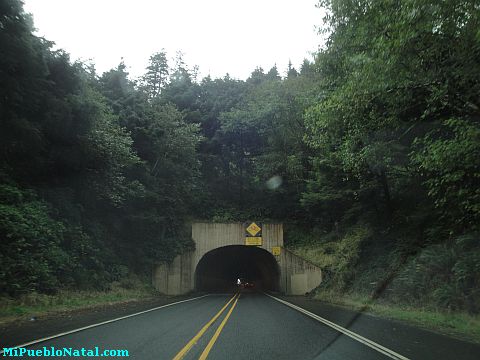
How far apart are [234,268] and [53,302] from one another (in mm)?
43907

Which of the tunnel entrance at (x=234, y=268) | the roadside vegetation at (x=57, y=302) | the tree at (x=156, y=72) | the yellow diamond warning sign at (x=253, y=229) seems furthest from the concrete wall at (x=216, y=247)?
the tree at (x=156, y=72)

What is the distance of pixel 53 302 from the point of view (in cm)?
1573

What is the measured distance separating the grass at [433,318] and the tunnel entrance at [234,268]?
69.8 feet

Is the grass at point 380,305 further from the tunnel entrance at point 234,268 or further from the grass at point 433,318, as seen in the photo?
the tunnel entrance at point 234,268

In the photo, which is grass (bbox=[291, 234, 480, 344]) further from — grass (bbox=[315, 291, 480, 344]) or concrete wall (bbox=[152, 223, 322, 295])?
concrete wall (bbox=[152, 223, 322, 295])

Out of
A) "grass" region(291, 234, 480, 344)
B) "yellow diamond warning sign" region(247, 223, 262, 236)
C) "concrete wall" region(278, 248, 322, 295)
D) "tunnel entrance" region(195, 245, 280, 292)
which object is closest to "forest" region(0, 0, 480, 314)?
"grass" region(291, 234, 480, 344)

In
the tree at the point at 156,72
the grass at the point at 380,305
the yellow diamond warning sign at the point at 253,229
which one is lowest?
the grass at the point at 380,305

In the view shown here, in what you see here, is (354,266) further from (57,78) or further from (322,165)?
(57,78)

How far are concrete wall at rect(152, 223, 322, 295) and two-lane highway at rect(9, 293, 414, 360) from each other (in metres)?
22.0

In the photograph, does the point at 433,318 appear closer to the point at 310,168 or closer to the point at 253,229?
the point at 253,229

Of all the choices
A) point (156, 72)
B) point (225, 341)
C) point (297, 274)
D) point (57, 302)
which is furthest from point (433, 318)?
point (156, 72)

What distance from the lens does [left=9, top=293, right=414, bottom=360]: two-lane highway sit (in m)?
7.39

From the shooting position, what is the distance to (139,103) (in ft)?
115

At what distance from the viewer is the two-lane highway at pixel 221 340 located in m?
7.39
